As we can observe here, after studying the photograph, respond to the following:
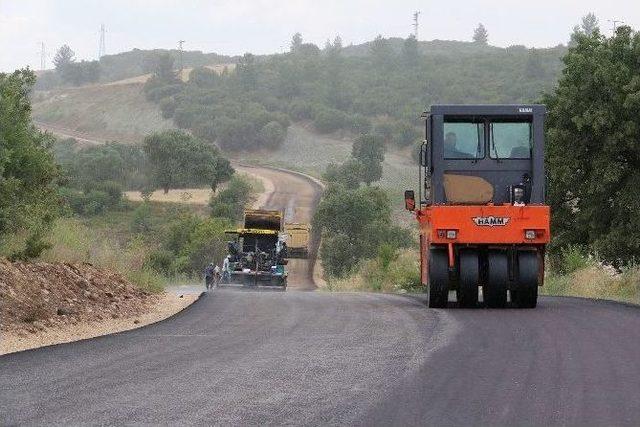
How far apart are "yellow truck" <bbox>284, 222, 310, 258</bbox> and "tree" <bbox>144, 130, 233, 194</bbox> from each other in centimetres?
3499

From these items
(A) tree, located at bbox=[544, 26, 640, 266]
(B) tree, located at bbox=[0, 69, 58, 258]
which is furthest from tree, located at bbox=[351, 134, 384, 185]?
(B) tree, located at bbox=[0, 69, 58, 258]

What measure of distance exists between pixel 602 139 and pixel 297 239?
39.1 metres

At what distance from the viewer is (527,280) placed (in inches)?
843

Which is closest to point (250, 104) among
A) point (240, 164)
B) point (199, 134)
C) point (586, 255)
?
point (199, 134)

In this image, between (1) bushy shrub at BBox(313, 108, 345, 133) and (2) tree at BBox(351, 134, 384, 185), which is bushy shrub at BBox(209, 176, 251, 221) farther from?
(1) bushy shrub at BBox(313, 108, 345, 133)

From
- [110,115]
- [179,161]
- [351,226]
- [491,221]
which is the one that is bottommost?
[351,226]

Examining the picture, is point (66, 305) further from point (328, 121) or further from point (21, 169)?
point (328, 121)

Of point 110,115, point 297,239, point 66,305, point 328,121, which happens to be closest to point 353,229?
point 297,239

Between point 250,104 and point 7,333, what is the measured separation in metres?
151

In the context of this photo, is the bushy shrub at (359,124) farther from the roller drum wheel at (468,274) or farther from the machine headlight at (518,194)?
the roller drum wheel at (468,274)

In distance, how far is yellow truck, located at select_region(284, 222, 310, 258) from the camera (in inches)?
2773

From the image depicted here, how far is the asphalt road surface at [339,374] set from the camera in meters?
9.18

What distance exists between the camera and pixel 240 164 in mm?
140000

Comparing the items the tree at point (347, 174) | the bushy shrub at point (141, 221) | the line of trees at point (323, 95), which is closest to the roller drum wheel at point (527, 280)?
the bushy shrub at point (141, 221)
